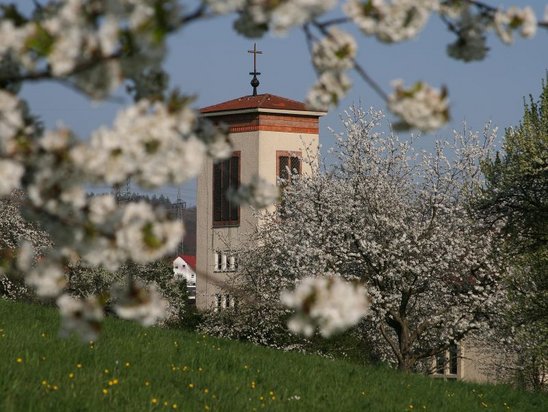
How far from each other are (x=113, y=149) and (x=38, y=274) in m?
0.80

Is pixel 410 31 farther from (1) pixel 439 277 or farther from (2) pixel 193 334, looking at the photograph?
(1) pixel 439 277

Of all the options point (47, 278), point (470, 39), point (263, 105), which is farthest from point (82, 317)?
point (263, 105)

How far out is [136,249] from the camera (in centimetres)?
327

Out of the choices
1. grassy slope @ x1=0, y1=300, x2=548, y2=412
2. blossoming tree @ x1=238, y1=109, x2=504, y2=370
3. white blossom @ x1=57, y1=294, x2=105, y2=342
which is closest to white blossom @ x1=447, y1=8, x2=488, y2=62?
white blossom @ x1=57, y1=294, x2=105, y2=342

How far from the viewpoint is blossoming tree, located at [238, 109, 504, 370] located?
26.8m

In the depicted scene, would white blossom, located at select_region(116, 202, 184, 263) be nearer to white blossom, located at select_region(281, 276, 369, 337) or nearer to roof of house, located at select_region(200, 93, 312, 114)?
white blossom, located at select_region(281, 276, 369, 337)

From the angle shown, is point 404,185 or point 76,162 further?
point 404,185

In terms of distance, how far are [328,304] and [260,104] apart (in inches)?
1952

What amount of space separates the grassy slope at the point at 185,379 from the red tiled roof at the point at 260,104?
120ft

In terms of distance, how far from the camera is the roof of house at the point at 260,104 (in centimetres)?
5231

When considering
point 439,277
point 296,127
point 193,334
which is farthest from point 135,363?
point 296,127

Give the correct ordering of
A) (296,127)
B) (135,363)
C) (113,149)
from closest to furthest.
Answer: (113,149) < (135,363) < (296,127)

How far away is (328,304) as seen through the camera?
350cm

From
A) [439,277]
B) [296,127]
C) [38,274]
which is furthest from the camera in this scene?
[296,127]
